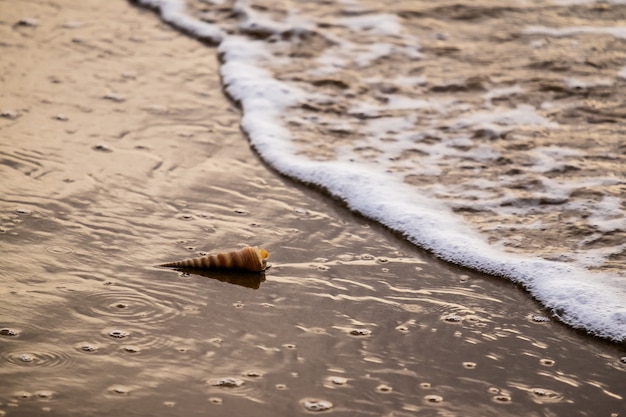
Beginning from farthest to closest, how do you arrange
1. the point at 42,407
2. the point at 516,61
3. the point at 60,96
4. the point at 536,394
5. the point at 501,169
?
the point at 516,61
the point at 60,96
the point at 501,169
the point at 536,394
the point at 42,407

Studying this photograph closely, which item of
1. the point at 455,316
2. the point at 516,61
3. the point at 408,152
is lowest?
the point at 455,316

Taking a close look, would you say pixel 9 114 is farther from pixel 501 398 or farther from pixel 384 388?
pixel 501 398

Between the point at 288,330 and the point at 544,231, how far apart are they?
1286 millimetres

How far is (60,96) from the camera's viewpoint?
15.9 feet

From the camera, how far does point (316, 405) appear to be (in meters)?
2.70

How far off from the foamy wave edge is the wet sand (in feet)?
0.22

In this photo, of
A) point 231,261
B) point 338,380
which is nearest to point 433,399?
point 338,380

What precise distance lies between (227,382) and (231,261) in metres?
0.71

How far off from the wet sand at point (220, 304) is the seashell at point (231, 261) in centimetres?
5

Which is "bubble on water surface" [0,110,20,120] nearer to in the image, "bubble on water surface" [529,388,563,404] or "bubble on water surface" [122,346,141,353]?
"bubble on water surface" [122,346,141,353]

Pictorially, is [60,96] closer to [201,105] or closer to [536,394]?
[201,105]

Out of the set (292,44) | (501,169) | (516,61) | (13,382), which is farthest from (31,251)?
(516,61)

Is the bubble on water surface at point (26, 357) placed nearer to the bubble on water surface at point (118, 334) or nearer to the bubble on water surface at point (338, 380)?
the bubble on water surface at point (118, 334)

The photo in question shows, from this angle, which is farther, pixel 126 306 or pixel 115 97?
pixel 115 97
